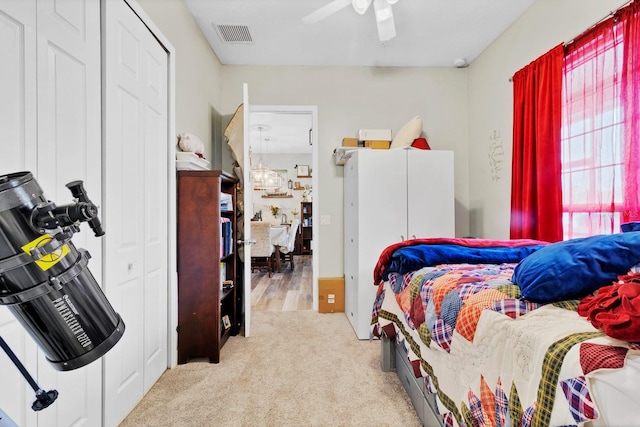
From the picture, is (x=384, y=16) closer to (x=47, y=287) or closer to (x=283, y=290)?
(x=47, y=287)

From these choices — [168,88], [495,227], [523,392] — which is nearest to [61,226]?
[523,392]

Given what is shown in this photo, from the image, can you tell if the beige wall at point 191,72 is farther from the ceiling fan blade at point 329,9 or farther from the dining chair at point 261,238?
the dining chair at point 261,238

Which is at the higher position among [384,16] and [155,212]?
[384,16]

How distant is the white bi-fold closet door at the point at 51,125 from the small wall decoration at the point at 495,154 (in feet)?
10.2

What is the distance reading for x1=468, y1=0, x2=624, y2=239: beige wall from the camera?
2158mm

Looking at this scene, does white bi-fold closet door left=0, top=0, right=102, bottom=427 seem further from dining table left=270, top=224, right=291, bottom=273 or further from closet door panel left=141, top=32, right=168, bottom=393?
dining table left=270, top=224, right=291, bottom=273

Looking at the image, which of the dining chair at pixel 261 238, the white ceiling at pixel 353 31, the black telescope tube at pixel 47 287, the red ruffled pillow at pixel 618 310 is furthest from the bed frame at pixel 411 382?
the dining chair at pixel 261 238

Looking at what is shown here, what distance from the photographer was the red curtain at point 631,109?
5.57 ft

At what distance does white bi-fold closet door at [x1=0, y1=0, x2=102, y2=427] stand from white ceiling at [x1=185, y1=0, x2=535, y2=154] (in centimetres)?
142

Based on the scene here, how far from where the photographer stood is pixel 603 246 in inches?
37.3

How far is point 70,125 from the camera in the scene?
1.28m

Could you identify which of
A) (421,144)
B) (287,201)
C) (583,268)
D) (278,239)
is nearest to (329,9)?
(421,144)

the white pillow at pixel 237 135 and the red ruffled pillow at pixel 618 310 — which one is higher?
the white pillow at pixel 237 135

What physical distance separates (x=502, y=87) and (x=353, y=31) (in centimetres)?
147
